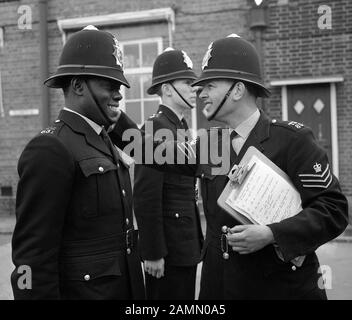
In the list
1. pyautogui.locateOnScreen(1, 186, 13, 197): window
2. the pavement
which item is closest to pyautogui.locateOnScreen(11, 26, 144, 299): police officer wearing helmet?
the pavement

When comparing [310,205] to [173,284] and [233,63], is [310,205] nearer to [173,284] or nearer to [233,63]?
[233,63]

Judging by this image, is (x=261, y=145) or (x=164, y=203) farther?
(x=164, y=203)

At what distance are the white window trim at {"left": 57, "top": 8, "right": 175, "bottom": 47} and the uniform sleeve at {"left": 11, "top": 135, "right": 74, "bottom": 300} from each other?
23.8ft

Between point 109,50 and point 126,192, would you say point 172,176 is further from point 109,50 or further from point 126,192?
point 109,50

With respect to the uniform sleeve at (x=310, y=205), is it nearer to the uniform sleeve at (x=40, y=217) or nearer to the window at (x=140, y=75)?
the uniform sleeve at (x=40, y=217)

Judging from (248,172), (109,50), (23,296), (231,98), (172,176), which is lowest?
(23,296)

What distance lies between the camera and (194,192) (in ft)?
11.6

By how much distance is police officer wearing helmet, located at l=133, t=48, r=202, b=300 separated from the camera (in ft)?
10.7

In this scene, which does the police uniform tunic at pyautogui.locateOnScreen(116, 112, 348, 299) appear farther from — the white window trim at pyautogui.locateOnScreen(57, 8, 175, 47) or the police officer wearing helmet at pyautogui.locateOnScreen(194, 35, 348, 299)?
the white window trim at pyautogui.locateOnScreen(57, 8, 175, 47)

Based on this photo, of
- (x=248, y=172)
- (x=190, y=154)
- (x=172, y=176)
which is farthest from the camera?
(x=172, y=176)

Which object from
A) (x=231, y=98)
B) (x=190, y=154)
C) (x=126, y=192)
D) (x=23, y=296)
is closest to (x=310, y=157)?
(x=231, y=98)

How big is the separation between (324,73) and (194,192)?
5.48 meters

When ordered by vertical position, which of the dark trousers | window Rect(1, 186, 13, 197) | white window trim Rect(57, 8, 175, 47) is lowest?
window Rect(1, 186, 13, 197)

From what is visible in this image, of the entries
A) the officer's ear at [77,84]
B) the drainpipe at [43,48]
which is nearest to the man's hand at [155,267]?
the officer's ear at [77,84]
